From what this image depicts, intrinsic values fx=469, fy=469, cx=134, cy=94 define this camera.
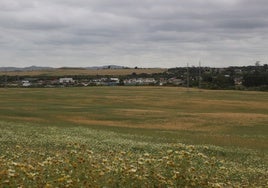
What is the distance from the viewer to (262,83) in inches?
5881

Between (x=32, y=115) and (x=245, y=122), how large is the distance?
83.6 feet

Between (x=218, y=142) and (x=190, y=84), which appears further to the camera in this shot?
(x=190, y=84)

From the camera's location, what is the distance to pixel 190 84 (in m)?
159

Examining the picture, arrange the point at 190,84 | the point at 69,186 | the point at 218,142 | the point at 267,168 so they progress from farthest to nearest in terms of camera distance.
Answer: the point at 190,84 → the point at 218,142 → the point at 267,168 → the point at 69,186

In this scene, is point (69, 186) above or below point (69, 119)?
above

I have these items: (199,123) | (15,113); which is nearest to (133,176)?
(199,123)

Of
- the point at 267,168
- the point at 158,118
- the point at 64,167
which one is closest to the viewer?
the point at 64,167

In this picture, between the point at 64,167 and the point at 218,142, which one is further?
the point at 218,142

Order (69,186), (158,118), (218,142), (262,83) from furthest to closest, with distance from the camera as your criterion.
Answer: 1. (262,83)
2. (158,118)
3. (218,142)
4. (69,186)

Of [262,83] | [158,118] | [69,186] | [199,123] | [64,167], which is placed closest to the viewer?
[69,186]

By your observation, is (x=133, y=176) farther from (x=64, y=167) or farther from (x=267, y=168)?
(x=267, y=168)

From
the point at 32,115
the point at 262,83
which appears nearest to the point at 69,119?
the point at 32,115

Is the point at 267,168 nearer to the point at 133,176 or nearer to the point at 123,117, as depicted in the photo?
the point at 133,176

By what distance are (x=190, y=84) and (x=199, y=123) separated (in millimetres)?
108170
